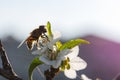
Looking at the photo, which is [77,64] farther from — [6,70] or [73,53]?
[6,70]

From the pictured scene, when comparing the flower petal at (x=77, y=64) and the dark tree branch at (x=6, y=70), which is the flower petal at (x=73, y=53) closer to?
the flower petal at (x=77, y=64)

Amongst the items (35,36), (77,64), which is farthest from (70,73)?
(35,36)

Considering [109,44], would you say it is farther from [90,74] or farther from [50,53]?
[50,53]

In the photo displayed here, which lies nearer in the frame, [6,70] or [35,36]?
[6,70]

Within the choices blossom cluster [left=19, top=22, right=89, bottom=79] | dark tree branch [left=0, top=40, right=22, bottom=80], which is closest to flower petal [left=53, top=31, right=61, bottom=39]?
blossom cluster [left=19, top=22, right=89, bottom=79]

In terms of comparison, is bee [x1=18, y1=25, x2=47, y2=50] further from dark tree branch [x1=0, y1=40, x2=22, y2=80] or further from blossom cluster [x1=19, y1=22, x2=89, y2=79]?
dark tree branch [x1=0, y1=40, x2=22, y2=80]
